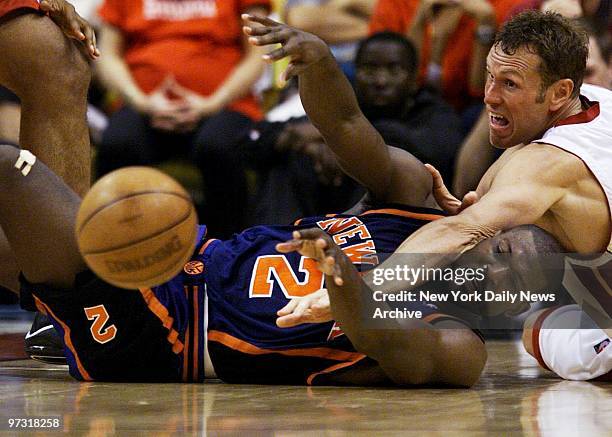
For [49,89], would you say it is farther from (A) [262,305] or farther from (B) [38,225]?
(A) [262,305]

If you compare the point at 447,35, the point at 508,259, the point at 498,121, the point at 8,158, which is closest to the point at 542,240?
the point at 508,259

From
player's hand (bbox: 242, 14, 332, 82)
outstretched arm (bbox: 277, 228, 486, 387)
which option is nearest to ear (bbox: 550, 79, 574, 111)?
player's hand (bbox: 242, 14, 332, 82)

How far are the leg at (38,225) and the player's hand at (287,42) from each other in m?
0.78

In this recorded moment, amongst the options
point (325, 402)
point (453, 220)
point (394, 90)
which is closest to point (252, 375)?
point (325, 402)

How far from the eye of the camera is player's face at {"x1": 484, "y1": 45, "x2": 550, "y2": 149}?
3590 millimetres

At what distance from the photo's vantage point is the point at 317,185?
585 cm

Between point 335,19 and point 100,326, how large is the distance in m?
3.90

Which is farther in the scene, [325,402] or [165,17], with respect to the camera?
[165,17]

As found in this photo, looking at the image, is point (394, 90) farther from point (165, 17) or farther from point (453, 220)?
point (453, 220)

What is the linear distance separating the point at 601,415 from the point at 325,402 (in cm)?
76

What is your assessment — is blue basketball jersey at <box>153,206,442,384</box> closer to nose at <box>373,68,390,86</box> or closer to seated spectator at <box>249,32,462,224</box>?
seated spectator at <box>249,32,462,224</box>

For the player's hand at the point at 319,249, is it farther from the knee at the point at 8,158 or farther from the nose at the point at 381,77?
the nose at the point at 381,77

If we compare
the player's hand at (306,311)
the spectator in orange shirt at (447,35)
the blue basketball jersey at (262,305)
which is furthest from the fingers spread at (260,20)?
the spectator in orange shirt at (447,35)

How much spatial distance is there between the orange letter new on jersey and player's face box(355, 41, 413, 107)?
3026 millimetres
